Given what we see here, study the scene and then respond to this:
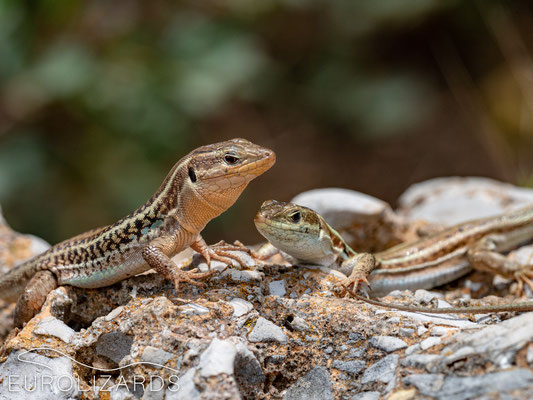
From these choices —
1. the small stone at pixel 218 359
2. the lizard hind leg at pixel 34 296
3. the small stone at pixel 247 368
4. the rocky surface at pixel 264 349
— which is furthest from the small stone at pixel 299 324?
the lizard hind leg at pixel 34 296

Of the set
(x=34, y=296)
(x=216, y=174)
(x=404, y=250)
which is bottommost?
(x=404, y=250)

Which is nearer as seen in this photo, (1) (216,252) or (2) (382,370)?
(2) (382,370)

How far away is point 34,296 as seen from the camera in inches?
145

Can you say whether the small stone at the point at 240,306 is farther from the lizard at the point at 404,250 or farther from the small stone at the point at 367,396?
the small stone at the point at 367,396

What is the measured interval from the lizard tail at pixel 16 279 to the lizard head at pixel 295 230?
1.59 m

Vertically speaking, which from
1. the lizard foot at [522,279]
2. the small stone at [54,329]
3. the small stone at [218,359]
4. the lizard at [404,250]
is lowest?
the lizard foot at [522,279]

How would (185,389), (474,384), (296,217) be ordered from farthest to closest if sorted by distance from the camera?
1. (296,217)
2. (185,389)
3. (474,384)

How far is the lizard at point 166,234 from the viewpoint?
11.0ft

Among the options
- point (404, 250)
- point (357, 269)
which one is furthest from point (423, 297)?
point (404, 250)

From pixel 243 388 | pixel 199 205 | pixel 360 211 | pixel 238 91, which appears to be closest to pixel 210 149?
pixel 199 205

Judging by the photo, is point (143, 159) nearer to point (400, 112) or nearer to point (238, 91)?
point (238, 91)

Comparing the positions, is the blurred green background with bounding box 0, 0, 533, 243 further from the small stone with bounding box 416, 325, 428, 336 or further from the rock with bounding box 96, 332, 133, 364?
the small stone with bounding box 416, 325, 428, 336

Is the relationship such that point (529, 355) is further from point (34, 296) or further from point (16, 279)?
point (16, 279)

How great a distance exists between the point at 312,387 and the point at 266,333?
0.35m
